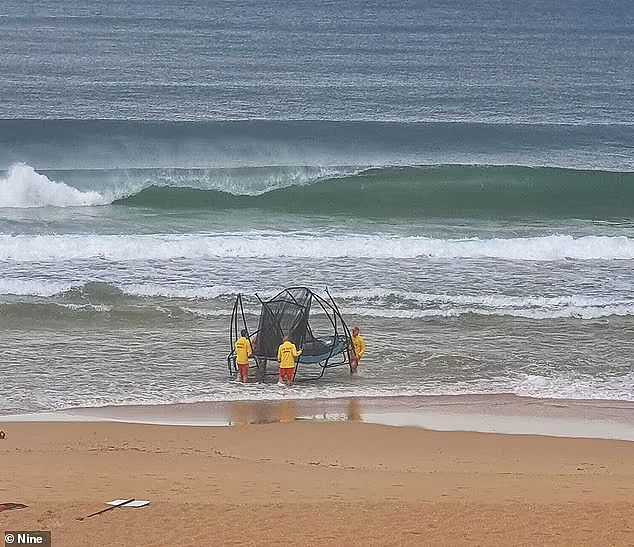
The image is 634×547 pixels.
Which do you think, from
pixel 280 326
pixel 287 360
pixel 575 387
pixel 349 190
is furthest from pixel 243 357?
pixel 349 190

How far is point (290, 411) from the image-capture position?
16078 mm

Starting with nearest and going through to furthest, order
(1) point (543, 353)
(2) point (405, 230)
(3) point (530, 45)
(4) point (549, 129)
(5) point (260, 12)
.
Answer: (1) point (543, 353) < (2) point (405, 230) < (4) point (549, 129) < (3) point (530, 45) < (5) point (260, 12)

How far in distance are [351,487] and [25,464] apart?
3894mm

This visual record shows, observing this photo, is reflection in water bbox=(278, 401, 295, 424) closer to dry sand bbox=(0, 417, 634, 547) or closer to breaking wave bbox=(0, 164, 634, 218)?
dry sand bbox=(0, 417, 634, 547)

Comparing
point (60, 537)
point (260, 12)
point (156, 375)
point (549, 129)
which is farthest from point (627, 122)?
point (260, 12)

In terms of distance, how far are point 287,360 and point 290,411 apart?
1295mm

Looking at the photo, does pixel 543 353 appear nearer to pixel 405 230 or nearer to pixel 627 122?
pixel 405 230

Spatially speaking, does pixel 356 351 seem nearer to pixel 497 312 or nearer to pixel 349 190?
pixel 497 312

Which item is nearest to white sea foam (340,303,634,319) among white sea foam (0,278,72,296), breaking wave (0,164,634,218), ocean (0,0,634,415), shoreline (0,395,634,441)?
ocean (0,0,634,415)

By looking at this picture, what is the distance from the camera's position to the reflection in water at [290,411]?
616 inches

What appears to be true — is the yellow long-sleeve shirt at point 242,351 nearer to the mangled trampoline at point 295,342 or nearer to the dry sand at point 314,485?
the mangled trampoline at point 295,342

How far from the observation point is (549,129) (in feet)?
132

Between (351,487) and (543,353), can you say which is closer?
(351,487)

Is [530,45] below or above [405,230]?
above
